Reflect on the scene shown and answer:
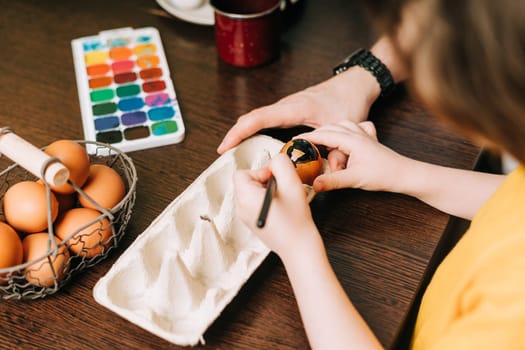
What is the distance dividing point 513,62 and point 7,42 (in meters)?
1.04

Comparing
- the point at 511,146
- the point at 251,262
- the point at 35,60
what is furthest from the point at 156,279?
the point at 35,60

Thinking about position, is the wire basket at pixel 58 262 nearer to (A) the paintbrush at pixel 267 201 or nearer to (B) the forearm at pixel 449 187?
(A) the paintbrush at pixel 267 201

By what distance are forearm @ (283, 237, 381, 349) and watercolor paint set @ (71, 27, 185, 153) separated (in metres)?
0.37

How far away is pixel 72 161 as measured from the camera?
760 millimetres

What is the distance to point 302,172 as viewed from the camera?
841 millimetres

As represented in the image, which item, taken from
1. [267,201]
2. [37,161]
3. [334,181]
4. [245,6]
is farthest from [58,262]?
[245,6]

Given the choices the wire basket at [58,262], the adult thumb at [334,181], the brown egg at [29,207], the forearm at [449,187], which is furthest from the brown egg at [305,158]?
the brown egg at [29,207]

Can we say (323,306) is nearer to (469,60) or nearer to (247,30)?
(469,60)

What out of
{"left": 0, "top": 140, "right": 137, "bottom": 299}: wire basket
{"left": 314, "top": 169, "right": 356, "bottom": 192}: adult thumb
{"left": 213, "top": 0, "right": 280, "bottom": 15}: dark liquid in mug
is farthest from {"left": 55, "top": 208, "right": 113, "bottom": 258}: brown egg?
{"left": 213, "top": 0, "right": 280, "bottom": 15}: dark liquid in mug

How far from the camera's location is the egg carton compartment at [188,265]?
2.37 ft

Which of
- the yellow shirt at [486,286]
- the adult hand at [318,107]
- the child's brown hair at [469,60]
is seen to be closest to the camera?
the child's brown hair at [469,60]

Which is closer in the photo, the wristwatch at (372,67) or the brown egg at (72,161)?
the brown egg at (72,161)

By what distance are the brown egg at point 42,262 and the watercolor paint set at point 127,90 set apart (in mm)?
238

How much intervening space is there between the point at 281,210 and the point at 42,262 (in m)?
0.31
